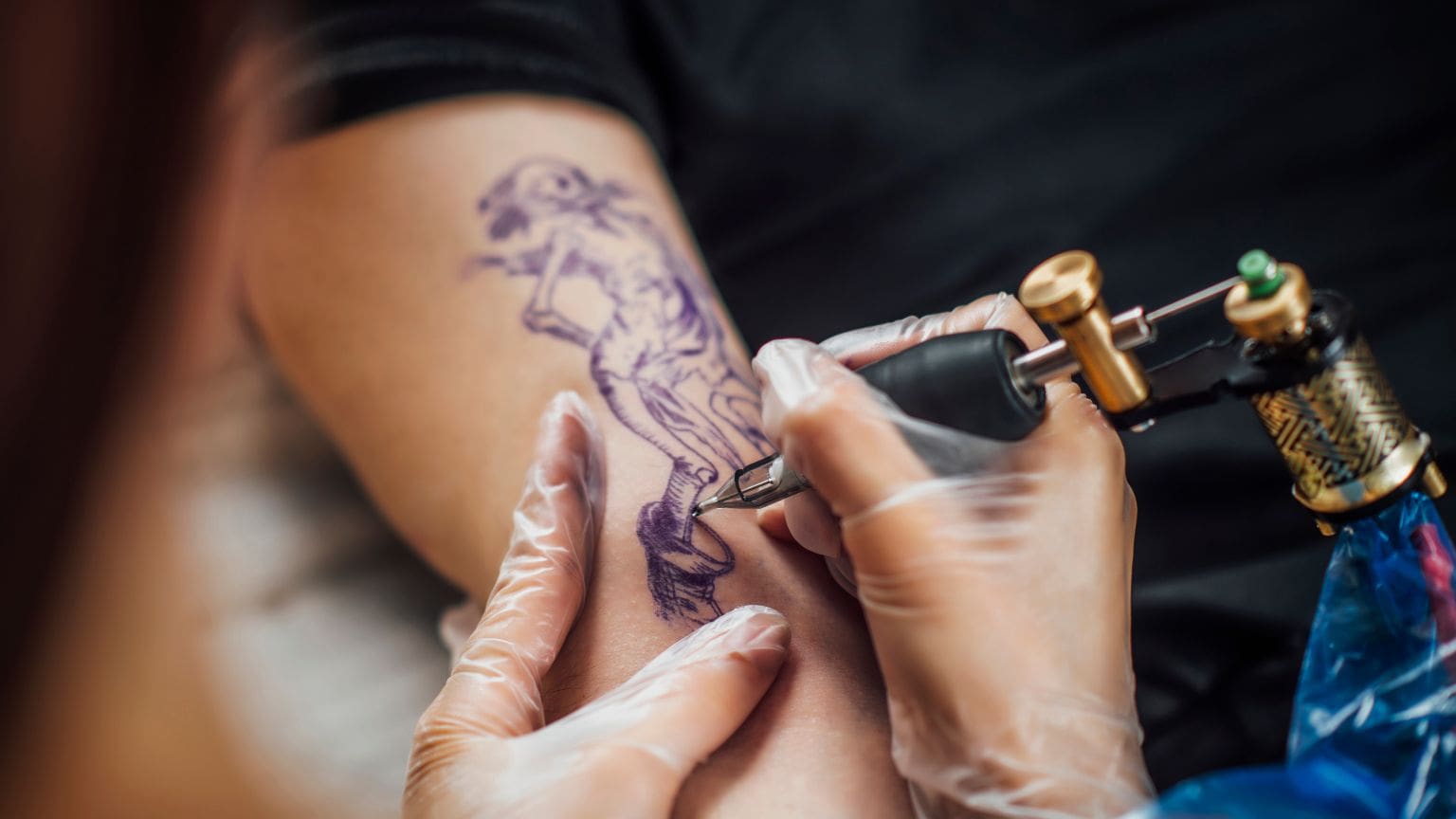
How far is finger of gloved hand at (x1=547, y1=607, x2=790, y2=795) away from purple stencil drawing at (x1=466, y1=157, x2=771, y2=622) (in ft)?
0.54

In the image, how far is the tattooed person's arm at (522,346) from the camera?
1179 mm

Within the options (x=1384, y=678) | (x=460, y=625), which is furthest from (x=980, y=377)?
(x=460, y=625)

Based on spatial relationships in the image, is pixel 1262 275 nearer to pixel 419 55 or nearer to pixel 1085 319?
pixel 1085 319

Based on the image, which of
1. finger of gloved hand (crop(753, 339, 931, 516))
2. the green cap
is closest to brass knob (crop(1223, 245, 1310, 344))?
the green cap

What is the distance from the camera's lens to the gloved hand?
899mm

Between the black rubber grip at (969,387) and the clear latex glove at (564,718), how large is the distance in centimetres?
31

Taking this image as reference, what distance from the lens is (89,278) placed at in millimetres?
292

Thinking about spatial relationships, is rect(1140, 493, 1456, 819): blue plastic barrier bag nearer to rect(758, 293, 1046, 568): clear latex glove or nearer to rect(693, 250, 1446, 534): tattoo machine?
rect(693, 250, 1446, 534): tattoo machine

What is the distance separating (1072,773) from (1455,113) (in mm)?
→ 1339

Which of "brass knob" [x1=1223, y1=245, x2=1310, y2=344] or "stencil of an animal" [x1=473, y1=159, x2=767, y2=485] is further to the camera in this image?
"stencil of an animal" [x1=473, y1=159, x2=767, y2=485]

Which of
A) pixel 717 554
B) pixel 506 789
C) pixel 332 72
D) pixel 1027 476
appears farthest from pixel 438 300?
pixel 1027 476

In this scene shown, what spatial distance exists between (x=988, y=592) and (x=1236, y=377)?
288 millimetres

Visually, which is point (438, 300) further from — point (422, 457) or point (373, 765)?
point (373, 765)

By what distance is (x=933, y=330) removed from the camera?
1159mm
